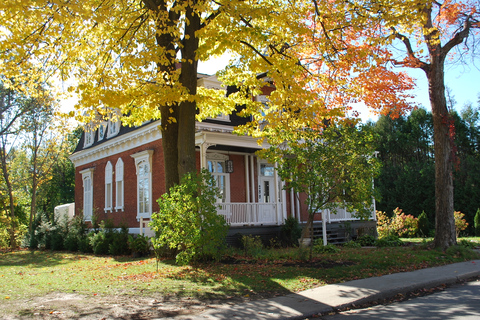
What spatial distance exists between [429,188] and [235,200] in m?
19.9

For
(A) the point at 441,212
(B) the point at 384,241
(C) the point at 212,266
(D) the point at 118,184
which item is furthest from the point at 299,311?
(D) the point at 118,184

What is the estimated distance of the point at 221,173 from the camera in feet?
59.4

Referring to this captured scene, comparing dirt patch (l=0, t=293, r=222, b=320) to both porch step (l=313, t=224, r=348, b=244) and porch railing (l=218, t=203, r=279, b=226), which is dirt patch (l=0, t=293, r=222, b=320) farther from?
porch step (l=313, t=224, r=348, b=244)

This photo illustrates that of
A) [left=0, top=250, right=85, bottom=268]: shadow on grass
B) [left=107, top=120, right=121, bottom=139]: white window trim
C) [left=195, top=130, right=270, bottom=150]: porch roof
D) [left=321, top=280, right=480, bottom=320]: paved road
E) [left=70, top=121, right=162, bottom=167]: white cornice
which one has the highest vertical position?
[left=107, top=120, right=121, bottom=139]: white window trim

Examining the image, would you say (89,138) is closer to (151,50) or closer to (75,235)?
(75,235)

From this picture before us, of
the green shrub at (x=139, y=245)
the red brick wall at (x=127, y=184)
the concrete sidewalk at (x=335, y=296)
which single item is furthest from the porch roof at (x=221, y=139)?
the concrete sidewalk at (x=335, y=296)

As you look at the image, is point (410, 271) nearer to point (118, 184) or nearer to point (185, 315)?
point (185, 315)

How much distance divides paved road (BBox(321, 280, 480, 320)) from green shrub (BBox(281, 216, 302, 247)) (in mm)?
9100

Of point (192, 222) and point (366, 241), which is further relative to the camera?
point (366, 241)

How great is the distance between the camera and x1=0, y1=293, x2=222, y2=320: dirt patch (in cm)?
599

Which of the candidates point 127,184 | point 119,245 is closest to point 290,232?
point 119,245

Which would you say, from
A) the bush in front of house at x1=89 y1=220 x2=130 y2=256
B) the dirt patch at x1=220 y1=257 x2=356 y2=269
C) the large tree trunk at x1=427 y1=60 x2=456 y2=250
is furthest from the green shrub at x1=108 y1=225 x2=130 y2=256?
the large tree trunk at x1=427 y1=60 x2=456 y2=250

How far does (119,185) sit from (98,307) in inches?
600

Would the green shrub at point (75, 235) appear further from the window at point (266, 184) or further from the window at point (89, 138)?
the window at point (266, 184)
